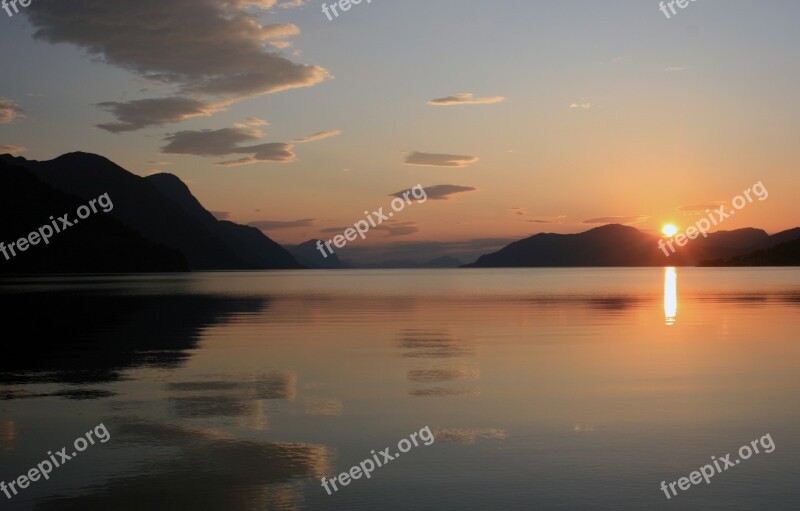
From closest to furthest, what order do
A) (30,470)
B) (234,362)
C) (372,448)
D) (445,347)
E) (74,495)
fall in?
(74,495) → (30,470) → (372,448) → (234,362) → (445,347)

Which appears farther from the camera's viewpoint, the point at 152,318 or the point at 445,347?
the point at 152,318

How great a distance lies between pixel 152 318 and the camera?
2371 inches

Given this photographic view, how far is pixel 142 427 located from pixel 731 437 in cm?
1472

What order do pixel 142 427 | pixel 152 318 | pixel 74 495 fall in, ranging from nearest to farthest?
1. pixel 74 495
2. pixel 142 427
3. pixel 152 318

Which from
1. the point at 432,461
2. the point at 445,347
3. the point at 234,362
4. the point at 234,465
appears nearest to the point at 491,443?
the point at 432,461

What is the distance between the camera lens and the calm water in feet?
45.1

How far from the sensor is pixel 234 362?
106 ft

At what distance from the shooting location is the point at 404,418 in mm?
20328

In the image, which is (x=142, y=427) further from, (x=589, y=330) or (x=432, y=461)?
(x=589, y=330)

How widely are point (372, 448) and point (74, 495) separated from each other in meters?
6.36

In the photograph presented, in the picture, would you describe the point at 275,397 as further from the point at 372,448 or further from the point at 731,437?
the point at 731,437

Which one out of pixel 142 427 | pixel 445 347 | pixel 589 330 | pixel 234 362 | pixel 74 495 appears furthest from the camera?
pixel 589 330

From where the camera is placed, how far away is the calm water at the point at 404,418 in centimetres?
1374

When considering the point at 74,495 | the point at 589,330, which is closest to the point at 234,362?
the point at 74,495
